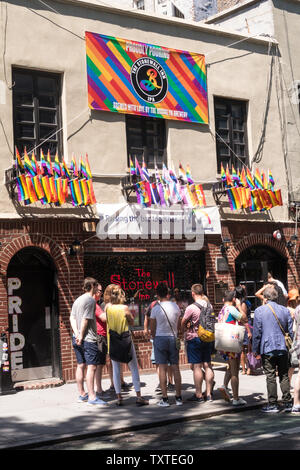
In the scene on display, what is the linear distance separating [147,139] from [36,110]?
263 cm

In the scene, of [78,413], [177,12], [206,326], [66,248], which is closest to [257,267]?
[66,248]

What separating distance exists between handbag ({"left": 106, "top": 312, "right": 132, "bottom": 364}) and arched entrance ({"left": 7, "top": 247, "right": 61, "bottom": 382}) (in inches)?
118

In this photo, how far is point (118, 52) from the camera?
13594 mm

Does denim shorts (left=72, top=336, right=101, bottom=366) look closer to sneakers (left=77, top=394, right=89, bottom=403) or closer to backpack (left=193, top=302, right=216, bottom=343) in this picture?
sneakers (left=77, top=394, right=89, bottom=403)

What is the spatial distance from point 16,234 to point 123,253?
2.41 metres

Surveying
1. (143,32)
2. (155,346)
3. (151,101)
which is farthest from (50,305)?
(143,32)

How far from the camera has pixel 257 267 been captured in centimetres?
1557

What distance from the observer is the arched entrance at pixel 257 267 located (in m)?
15.3

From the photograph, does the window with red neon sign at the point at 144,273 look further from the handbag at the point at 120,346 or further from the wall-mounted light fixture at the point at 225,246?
the handbag at the point at 120,346

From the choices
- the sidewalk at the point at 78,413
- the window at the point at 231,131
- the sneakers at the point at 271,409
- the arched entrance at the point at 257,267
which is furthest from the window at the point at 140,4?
the sneakers at the point at 271,409

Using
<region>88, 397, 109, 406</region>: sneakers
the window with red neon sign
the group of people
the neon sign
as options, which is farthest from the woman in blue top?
the neon sign

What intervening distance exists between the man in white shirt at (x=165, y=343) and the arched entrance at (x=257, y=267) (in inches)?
221

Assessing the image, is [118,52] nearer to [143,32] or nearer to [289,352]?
[143,32]
